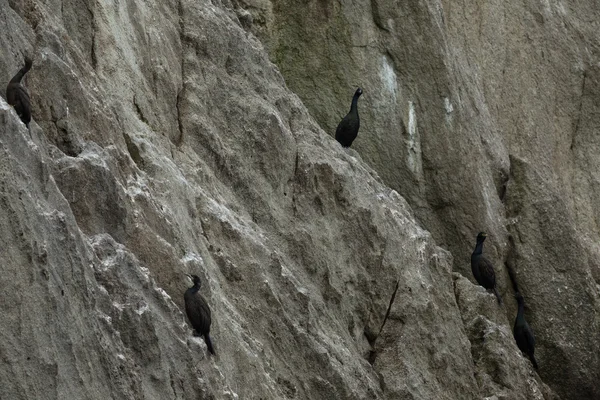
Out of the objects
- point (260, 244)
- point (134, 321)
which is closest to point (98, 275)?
Result: point (134, 321)

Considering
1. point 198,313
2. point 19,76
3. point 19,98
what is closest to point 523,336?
point 198,313

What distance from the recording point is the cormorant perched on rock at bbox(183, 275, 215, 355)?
1839 cm

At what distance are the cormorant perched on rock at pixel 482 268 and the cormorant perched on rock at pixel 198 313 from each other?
29.9 ft

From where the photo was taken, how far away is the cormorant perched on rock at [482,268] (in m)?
26.8

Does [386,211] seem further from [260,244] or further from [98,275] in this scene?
[98,275]

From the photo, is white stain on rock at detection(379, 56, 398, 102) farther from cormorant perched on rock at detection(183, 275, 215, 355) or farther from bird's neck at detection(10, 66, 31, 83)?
bird's neck at detection(10, 66, 31, 83)

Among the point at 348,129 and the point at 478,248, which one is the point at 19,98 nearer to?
the point at 348,129

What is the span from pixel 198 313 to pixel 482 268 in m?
9.35

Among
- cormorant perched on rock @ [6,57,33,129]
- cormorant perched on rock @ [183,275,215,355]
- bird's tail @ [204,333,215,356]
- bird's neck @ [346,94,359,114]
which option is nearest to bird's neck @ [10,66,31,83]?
cormorant perched on rock @ [6,57,33,129]

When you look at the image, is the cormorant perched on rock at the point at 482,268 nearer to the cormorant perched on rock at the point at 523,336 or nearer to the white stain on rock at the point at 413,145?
the cormorant perched on rock at the point at 523,336

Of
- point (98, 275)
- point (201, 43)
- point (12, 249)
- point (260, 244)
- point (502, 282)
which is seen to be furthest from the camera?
point (502, 282)

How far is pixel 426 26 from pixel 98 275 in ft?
42.8

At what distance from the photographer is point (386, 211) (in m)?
24.8

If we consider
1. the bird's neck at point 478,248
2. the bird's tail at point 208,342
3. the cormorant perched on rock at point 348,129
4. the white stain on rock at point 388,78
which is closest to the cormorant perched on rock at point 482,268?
the bird's neck at point 478,248
